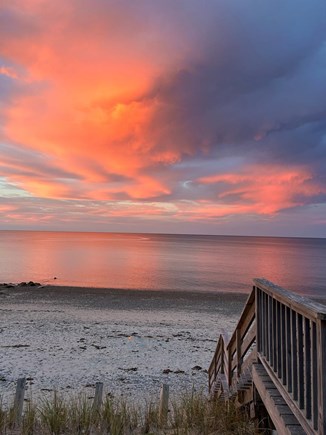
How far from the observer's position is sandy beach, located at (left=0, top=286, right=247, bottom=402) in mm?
10625

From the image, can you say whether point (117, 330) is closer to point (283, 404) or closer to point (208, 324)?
point (208, 324)

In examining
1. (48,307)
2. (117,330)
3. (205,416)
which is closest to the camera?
(205,416)

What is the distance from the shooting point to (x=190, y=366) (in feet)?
40.3

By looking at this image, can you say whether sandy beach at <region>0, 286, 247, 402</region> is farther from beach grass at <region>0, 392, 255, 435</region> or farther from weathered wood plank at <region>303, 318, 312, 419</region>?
weathered wood plank at <region>303, 318, 312, 419</region>

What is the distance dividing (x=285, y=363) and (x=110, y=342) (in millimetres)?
12702

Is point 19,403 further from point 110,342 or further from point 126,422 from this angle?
point 110,342

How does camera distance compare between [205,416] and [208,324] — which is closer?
[205,416]

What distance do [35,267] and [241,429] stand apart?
55362mm

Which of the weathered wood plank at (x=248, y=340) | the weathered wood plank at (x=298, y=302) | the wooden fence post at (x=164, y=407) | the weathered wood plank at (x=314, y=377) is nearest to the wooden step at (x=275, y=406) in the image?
the weathered wood plank at (x=314, y=377)

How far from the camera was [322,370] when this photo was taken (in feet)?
8.01

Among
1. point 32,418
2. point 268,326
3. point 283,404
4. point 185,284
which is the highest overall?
point 268,326

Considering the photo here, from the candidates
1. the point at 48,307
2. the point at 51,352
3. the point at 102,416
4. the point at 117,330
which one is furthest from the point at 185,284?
the point at 102,416

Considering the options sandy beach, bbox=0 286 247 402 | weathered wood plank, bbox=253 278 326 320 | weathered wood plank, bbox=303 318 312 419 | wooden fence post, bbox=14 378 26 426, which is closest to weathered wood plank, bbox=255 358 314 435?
weathered wood plank, bbox=303 318 312 419

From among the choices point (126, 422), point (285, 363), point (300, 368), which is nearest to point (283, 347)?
point (285, 363)
